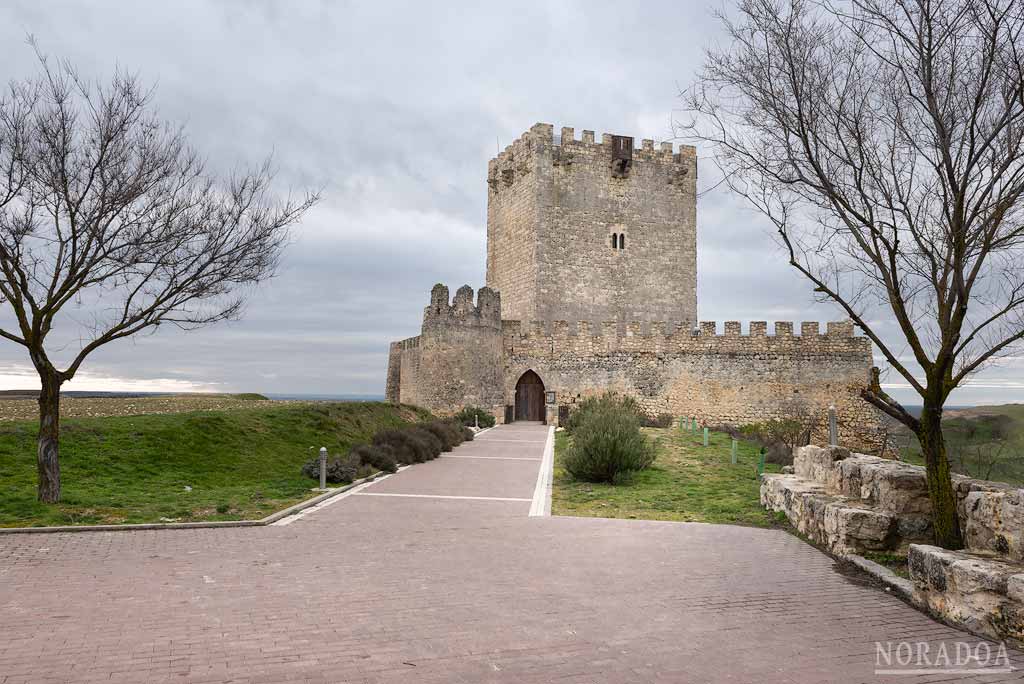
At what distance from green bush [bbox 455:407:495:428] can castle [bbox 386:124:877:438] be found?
1.16 feet

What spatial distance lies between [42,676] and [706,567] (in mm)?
5993

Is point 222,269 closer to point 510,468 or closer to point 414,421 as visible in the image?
point 510,468

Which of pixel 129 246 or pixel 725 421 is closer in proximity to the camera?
pixel 129 246

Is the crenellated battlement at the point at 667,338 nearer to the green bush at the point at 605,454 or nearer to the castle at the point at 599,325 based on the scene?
the castle at the point at 599,325

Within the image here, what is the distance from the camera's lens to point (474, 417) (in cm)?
2959

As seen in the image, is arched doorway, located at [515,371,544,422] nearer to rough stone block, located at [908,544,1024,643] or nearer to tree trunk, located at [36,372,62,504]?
tree trunk, located at [36,372,62,504]

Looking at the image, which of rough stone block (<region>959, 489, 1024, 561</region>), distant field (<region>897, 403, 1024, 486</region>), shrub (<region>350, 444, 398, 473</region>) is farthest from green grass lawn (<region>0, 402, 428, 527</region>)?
distant field (<region>897, 403, 1024, 486</region>)

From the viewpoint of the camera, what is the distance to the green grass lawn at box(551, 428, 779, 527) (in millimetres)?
11391

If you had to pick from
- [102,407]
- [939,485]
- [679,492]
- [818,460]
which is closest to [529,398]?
[102,407]

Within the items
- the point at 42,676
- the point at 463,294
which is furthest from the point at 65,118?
the point at 463,294

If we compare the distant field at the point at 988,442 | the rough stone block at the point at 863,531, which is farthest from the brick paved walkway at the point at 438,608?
the distant field at the point at 988,442

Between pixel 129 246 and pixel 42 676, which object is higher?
pixel 129 246

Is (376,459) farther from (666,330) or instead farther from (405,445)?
(666,330)

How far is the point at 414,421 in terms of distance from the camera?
85.0 ft
